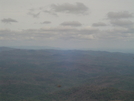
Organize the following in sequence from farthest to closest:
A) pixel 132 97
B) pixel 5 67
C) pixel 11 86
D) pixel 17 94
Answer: pixel 5 67
pixel 11 86
pixel 17 94
pixel 132 97

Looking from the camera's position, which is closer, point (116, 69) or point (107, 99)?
point (107, 99)

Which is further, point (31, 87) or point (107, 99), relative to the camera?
point (31, 87)

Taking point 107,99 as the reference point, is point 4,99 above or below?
below

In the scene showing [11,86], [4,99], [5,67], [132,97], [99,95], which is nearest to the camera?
[132,97]

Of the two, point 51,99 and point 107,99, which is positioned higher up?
point 107,99

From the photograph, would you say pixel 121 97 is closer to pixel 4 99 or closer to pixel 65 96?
pixel 65 96

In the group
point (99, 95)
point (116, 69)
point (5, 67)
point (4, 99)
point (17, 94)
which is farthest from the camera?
point (116, 69)

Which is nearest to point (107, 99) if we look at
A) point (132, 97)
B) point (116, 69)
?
point (132, 97)

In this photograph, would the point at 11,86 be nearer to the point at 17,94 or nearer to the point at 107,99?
the point at 17,94

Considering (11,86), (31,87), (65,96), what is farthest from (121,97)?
(11,86)
